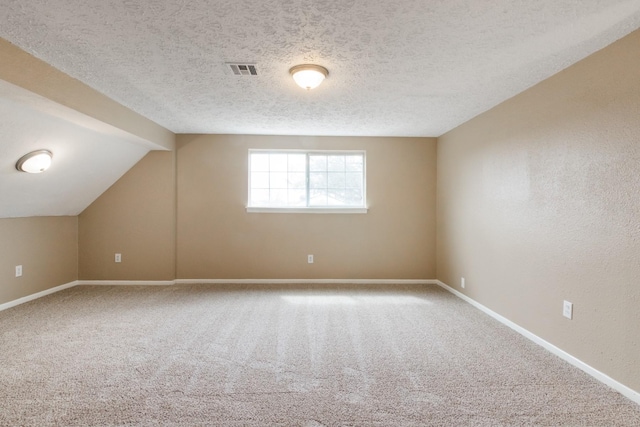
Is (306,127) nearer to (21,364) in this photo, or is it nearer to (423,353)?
(423,353)

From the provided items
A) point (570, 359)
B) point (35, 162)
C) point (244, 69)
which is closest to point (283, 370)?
point (570, 359)

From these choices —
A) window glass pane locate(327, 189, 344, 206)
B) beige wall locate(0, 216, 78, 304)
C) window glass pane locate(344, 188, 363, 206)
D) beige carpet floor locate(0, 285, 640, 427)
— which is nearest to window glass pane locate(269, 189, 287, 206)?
window glass pane locate(327, 189, 344, 206)

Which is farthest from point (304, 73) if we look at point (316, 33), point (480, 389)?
point (480, 389)

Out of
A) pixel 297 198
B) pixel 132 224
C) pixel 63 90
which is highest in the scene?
pixel 63 90

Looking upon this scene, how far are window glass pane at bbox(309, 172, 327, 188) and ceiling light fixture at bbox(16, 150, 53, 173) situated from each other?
9.85ft

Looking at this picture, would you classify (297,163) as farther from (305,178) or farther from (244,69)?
(244,69)

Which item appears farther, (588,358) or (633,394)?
(588,358)

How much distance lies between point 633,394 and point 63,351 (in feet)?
12.9

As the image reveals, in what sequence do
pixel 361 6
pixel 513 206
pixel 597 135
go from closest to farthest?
pixel 361 6, pixel 597 135, pixel 513 206

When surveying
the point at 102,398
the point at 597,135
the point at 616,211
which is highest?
the point at 597,135

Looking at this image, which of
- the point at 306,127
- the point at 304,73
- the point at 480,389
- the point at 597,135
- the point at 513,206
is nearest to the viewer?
the point at 480,389

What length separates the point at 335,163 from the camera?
474cm

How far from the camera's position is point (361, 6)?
1.65 metres

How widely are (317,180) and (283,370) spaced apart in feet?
9.86
